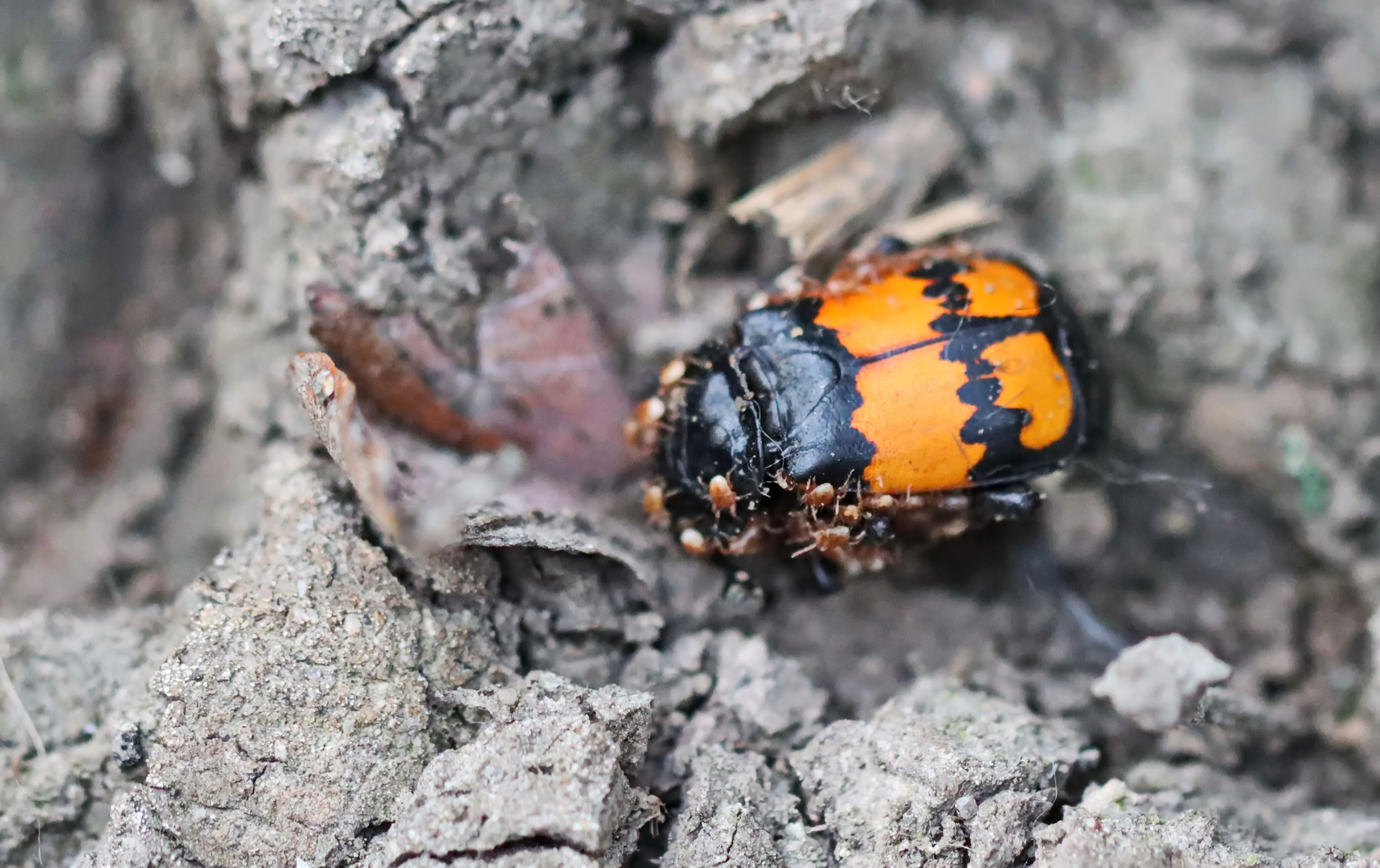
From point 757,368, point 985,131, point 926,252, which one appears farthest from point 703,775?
point 985,131

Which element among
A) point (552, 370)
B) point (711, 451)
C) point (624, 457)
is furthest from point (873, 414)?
point (552, 370)

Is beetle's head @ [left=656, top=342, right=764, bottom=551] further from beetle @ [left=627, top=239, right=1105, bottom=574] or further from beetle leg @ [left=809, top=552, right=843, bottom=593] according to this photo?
beetle leg @ [left=809, top=552, right=843, bottom=593]

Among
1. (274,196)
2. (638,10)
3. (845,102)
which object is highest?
(638,10)

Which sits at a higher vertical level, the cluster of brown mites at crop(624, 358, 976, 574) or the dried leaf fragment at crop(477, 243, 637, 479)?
the dried leaf fragment at crop(477, 243, 637, 479)

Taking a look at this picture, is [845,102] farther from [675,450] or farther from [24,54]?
[24,54]

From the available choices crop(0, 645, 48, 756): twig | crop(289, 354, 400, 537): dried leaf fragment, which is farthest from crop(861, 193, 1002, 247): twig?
crop(0, 645, 48, 756): twig

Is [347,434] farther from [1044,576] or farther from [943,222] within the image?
[1044,576]
